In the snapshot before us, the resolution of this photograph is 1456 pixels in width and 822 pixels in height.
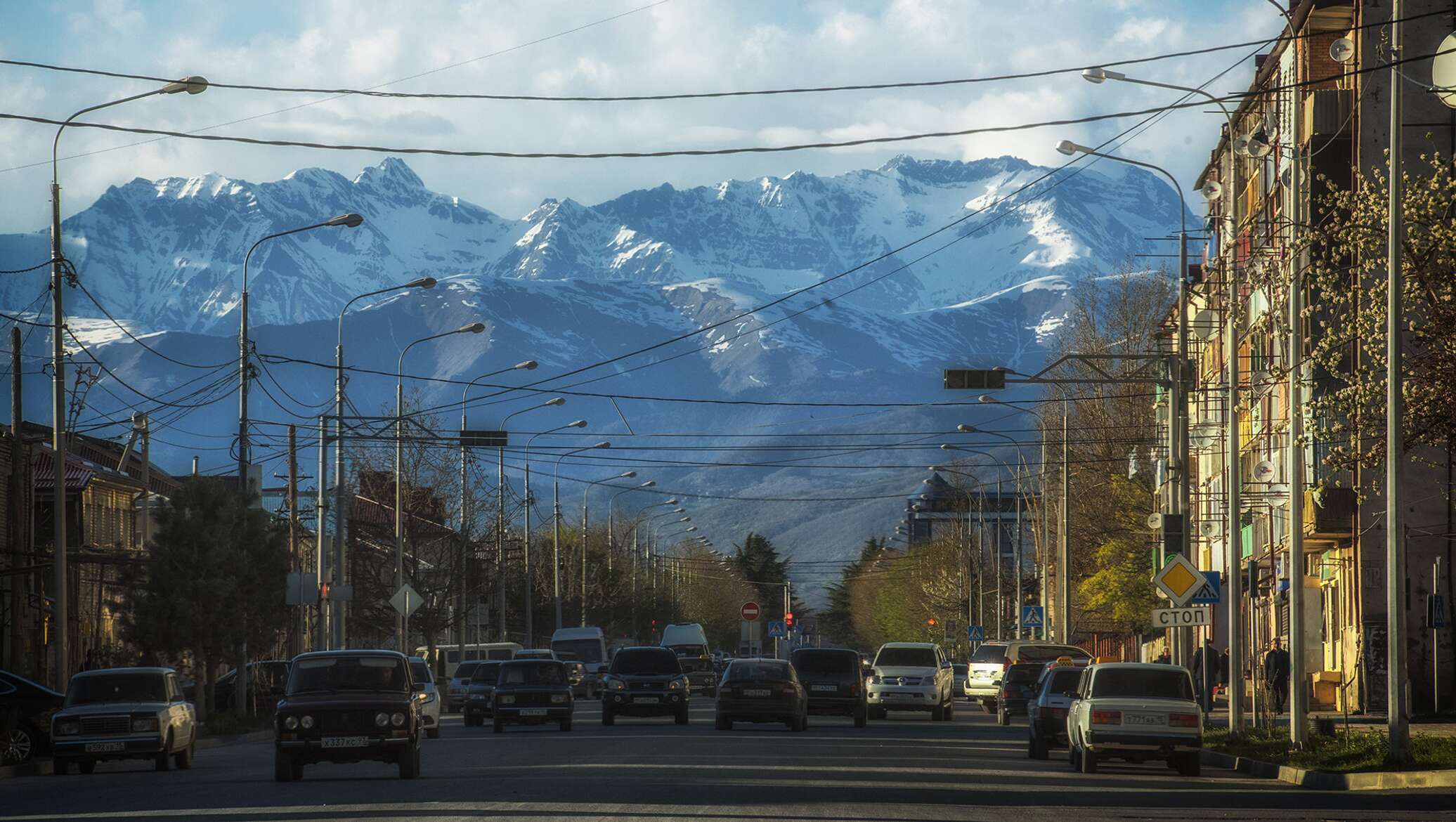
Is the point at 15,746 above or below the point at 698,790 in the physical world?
below

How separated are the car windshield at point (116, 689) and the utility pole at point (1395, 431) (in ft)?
55.3

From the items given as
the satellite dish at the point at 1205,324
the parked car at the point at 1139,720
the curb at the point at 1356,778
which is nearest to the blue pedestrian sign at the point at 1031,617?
the satellite dish at the point at 1205,324

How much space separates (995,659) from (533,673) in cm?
1715

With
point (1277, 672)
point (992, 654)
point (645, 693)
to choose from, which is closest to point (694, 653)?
point (992, 654)

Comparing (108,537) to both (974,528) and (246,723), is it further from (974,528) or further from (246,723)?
(974,528)

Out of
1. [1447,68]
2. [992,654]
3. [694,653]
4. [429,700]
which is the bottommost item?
[694,653]

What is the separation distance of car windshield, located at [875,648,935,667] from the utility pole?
79.7ft

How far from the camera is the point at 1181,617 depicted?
34344 mm

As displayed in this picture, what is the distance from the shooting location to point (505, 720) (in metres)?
41.6

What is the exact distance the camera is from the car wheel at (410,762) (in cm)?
2330

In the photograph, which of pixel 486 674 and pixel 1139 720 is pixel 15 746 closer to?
pixel 1139 720

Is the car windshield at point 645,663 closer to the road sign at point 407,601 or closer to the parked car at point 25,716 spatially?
the road sign at point 407,601

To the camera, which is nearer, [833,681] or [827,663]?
[833,681]

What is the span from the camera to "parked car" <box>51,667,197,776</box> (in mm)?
27594
